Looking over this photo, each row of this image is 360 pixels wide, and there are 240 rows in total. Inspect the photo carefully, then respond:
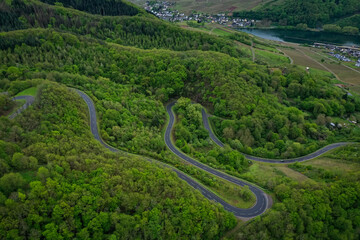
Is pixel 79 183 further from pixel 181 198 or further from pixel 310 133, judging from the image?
pixel 310 133

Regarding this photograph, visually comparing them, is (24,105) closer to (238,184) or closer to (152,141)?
(152,141)

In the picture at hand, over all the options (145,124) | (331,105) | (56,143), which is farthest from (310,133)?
(56,143)

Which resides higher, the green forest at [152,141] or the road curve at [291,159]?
the green forest at [152,141]

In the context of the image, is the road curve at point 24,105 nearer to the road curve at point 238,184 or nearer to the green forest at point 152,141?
the green forest at point 152,141

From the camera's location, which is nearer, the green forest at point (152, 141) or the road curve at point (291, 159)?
the green forest at point (152, 141)

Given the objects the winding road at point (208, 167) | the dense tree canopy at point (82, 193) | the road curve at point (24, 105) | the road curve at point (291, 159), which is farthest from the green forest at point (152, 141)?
the road curve at point (24, 105)

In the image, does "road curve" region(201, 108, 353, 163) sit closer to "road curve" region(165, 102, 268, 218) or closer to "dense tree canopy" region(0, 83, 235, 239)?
"road curve" region(165, 102, 268, 218)

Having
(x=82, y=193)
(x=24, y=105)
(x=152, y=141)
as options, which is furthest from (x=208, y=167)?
(x=24, y=105)

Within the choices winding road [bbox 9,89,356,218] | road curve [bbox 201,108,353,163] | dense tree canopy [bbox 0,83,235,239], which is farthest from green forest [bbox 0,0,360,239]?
winding road [bbox 9,89,356,218]
